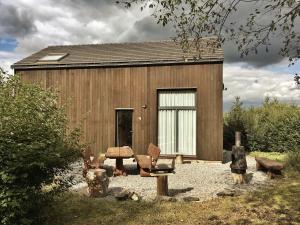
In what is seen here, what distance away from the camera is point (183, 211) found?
10.9m

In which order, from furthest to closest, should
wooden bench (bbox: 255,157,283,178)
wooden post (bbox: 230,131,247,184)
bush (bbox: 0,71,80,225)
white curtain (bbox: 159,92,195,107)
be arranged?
white curtain (bbox: 159,92,195,107)
wooden bench (bbox: 255,157,283,178)
wooden post (bbox: 230,131,247,184)
bush (bbox: 0,71,80,225)

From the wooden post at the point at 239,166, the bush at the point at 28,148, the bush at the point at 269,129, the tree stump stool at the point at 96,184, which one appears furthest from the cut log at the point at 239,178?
the bush at the point at 269,129

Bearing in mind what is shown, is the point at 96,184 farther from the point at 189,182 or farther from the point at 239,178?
the point at 239,178

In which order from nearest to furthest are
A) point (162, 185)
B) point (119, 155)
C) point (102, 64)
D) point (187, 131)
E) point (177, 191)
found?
point (162, 185)
point (177, 191)
point (119, 155)
point (187, 131)
point (102, 64)

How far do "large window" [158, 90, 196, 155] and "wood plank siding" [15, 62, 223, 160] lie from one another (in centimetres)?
30

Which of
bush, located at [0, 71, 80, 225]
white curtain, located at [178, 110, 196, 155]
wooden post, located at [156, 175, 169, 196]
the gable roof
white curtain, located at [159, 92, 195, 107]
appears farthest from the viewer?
the gable roof

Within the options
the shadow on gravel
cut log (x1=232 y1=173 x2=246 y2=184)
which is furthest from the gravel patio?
cut log (x1=232 y1=173 x2=246 y2=184)

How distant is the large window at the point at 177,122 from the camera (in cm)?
2089

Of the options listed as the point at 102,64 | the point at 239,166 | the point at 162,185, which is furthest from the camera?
the point at 102,64

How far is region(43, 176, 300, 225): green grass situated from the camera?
1027 centimetres

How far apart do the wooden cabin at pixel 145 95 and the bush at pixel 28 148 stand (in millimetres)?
10061

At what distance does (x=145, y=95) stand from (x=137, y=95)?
1.46ft

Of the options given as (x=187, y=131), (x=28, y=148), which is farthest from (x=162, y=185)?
(x=187, y=131)

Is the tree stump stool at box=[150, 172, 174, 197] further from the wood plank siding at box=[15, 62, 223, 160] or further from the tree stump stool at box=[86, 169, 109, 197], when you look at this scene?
the wood plank siding at box=[15, 62, 223, 160]
